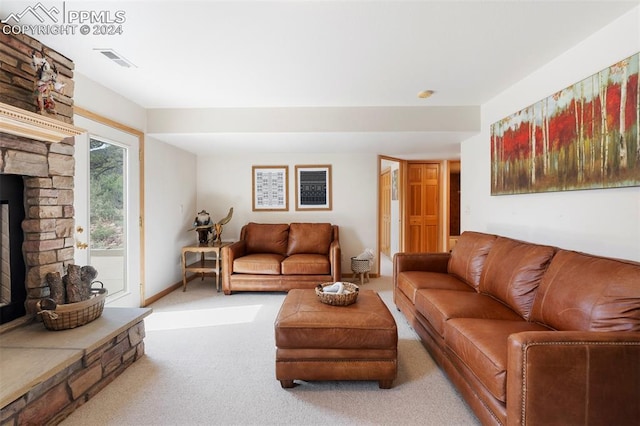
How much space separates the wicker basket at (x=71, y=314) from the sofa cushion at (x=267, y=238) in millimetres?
2302

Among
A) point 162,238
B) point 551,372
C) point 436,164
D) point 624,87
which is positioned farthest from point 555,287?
→ point 436,164

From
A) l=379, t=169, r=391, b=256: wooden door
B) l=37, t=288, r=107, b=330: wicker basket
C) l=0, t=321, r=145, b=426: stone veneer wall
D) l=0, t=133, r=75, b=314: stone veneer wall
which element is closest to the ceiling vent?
l=0, t=133, r=75, b=314: stone veneer wall

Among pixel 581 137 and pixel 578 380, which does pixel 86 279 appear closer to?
pixel 578 380

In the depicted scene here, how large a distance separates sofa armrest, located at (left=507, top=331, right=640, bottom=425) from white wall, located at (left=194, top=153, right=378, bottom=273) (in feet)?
11.4

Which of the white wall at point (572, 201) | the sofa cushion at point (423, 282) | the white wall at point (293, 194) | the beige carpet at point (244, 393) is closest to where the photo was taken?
the beige carpet at point (244, 393)

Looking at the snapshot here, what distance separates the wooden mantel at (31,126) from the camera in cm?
163

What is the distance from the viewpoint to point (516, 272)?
6.57 feet

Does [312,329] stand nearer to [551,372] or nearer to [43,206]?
[551,372]

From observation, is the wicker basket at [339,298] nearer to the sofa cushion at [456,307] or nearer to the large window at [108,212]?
the sofa cushion at [456,307]

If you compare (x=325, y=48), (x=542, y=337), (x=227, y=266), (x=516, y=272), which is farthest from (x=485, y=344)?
(x=227, y=266)

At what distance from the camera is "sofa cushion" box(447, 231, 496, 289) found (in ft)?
8.35

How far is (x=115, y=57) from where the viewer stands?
2207 millimetres

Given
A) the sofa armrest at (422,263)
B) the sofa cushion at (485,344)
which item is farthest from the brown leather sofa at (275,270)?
the sofa cushion at (485,344)

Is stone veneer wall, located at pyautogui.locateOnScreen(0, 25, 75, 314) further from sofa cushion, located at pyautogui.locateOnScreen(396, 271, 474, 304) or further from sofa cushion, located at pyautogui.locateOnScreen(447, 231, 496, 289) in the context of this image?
sofa cushion, located at pyautogui.locateOnScreen(447, 231, 496, 289)
